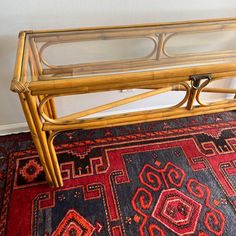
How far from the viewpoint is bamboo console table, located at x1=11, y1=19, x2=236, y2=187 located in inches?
30.6

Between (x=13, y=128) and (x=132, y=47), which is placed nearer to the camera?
(x=132, y=47)

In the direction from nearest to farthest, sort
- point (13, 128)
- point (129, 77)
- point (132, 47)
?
point (129, 77) → point (132, 47) → point (13, 128)

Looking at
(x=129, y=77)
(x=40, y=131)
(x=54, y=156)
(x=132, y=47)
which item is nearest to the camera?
(x=129, y=77)

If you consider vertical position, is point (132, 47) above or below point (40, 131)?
above

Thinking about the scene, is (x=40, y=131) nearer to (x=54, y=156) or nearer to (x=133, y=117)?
(x=54, y=156)

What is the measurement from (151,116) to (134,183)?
0.48m

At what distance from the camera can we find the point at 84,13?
1.08 m

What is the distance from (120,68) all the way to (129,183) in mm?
648

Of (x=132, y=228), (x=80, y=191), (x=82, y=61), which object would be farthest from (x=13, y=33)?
(x=132, y=228)

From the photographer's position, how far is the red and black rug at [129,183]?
3.56ft

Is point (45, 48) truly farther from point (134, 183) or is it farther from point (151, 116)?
point (134, 183)

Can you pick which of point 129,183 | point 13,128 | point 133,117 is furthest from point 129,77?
point 13,128

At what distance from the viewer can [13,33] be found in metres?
1.07

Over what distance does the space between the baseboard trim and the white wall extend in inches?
12.5
